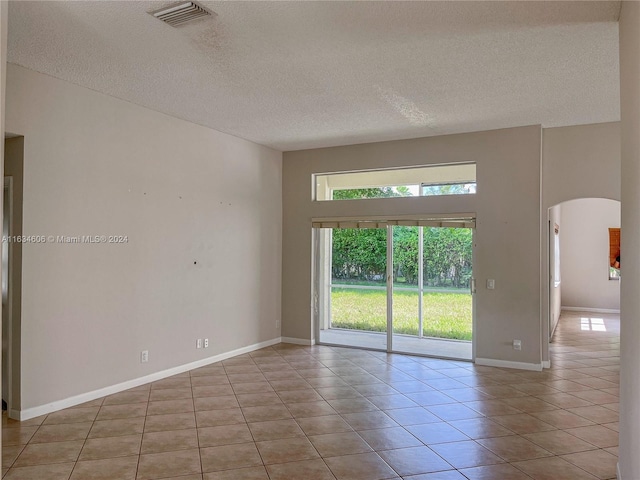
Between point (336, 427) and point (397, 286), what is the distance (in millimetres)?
3101

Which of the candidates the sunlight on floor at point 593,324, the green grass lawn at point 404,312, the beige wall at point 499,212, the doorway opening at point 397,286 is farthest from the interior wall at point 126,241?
the sunlight on floor at point 593,324

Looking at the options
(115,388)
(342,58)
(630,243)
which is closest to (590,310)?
(630,243)

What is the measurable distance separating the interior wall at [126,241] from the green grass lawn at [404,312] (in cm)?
133

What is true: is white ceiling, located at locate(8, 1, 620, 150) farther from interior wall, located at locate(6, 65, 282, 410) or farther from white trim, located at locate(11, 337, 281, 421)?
white trim, located at locate(11, 337, 281, 421)

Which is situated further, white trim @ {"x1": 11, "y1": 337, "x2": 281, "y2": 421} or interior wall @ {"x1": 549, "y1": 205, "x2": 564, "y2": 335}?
interior wall @ {"x1": 549, "y1": 205, "x2": 564, "y2": 335}

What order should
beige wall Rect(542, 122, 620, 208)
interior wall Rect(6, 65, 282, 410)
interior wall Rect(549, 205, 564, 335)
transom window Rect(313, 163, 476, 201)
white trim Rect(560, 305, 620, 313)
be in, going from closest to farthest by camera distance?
interior wall Rect(6, 65, 282, 410)
beige wall Rect(542, 122, 620, 208)
transom window Rect(313, 163, 476, 201)
interior wall Rect(549, 205, 564, 335)
white trim Rect(560, 305, 620, 313)

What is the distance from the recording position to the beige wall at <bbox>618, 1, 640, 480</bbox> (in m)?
2.18

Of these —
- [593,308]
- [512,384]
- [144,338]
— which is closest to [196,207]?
[144,338]

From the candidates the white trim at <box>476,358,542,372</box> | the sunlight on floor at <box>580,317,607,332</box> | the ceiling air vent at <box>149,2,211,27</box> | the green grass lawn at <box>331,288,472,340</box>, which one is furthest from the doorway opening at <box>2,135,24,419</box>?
the sunlight on floor at <box>580,317,607,332</box>

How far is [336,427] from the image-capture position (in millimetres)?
3787

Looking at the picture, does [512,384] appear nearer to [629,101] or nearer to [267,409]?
[267,409]

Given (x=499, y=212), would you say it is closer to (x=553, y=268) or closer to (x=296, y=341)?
(x=553, y=268)

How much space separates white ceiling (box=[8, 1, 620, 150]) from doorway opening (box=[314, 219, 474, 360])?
175 centimetres

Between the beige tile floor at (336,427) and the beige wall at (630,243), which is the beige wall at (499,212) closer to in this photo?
the beige tile floor at (336,427)
